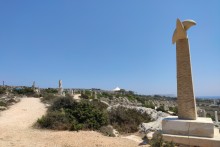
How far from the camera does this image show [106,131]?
10117 mm

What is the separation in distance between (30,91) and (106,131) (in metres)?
29.4

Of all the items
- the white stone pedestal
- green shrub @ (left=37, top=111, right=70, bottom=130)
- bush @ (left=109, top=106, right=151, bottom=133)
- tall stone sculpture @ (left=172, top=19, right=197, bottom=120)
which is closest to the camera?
the white stone pedestal

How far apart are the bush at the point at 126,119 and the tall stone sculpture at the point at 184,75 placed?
4480 millimetres

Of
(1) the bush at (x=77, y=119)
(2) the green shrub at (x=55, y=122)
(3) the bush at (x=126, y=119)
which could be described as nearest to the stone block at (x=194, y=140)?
(3) the bush at (x=126, y=119)

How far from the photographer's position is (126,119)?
40.2 ft

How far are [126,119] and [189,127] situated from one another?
5651mm

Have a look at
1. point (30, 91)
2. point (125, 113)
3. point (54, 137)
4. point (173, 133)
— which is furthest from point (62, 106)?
point (30, 91)

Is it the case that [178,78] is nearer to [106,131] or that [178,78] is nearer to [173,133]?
[173,133]

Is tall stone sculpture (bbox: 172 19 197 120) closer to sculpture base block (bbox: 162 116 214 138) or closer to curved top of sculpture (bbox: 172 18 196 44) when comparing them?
curved top of sculpture (bbox: 172 18 196 44)

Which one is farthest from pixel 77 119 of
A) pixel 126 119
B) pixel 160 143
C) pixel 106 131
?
pixel 160 143

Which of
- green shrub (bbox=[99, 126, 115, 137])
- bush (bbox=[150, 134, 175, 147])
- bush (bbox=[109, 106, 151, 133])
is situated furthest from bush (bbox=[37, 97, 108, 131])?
bush (bbox=[150, 134, 175, 147])

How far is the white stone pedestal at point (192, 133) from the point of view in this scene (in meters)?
6.61

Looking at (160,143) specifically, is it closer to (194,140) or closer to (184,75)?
(194,140)

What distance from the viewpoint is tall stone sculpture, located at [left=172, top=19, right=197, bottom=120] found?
23.8ft
